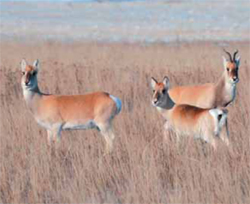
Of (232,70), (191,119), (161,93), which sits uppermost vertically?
(232,70)

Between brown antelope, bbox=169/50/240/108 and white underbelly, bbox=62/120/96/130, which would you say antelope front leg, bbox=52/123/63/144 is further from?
brown antelope, bbox=169/50/240/108

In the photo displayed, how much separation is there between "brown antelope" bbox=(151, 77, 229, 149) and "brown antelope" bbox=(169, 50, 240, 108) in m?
1.05

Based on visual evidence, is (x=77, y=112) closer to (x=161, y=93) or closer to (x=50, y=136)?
(x=50, y=136)

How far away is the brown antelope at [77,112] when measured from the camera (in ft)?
28.2

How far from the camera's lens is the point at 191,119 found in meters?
8.25

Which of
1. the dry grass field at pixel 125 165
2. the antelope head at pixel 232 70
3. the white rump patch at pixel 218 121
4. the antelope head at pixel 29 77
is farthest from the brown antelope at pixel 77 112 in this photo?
the antelope head at pixel 232 70

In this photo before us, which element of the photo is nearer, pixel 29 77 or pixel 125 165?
pixel 125 165

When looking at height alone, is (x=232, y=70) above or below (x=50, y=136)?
above

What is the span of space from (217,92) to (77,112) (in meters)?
2.07

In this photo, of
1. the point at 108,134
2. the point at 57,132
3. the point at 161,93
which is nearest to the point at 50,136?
the point at 57,132

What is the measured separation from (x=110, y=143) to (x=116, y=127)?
0.94 meters

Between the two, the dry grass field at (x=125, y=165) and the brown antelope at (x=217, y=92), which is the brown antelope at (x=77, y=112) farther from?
the brown antelope at (x=217, y=92)

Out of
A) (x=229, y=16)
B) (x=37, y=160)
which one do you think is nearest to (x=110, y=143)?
(x=37, y=160)

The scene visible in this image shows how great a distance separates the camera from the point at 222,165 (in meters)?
6.96
